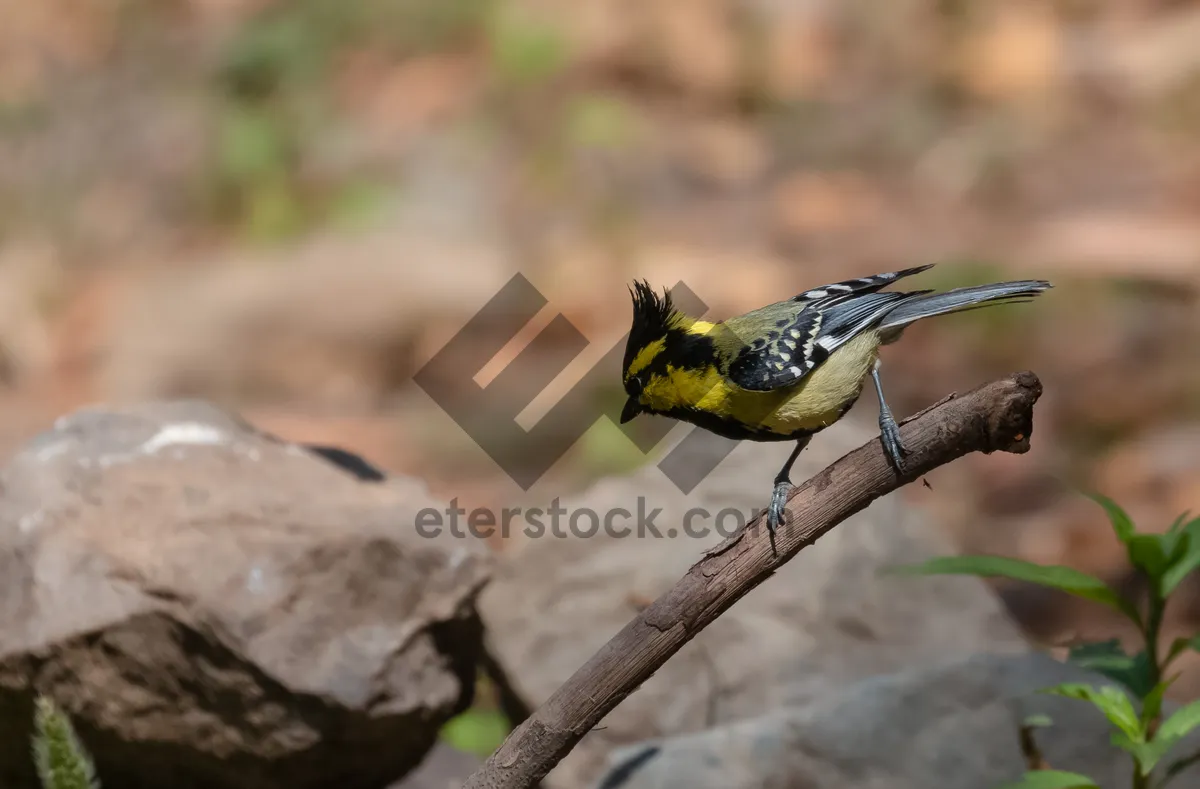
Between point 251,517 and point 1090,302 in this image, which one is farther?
point 1090,302

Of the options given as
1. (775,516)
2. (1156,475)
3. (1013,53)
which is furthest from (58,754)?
(1013,53)

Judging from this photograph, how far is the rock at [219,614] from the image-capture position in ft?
11.5

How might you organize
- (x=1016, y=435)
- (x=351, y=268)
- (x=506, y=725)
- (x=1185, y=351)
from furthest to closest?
(x=351, y=268) < (x=1185, y=351) < (x=506, y=725) < (x=1016, y=435)

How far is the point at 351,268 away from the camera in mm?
8156

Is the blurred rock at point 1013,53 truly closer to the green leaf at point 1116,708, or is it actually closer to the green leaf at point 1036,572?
the green leaf at point 1036,572

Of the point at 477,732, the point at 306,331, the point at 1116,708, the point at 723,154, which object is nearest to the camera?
the point at 1116,708

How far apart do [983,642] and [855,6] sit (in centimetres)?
785

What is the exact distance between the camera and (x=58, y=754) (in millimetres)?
3180

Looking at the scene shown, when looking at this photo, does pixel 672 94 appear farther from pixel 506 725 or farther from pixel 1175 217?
pixel 506 725

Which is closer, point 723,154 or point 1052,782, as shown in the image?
point 1052,782

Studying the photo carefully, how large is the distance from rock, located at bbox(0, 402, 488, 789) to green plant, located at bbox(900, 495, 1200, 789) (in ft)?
5.26

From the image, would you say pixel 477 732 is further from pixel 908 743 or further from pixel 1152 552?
pixel 1152 552

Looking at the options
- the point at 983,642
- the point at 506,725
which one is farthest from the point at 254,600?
the point at 983,642

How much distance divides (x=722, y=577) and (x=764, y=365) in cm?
63
